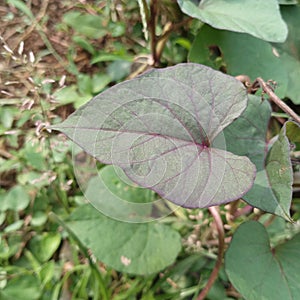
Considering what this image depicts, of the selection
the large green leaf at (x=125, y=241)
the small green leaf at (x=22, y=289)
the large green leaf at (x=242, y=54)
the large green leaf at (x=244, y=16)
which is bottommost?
the small green leaf at (x=22, y=289)

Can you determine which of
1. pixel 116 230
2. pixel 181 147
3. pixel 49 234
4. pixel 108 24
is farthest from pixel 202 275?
pixel 108 24

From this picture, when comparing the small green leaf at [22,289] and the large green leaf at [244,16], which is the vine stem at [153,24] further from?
the small green leaf at [22,289]

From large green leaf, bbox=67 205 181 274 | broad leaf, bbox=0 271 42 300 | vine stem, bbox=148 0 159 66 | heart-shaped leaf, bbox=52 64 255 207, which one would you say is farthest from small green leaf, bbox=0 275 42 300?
vine stem, bbox=148 0 159 66

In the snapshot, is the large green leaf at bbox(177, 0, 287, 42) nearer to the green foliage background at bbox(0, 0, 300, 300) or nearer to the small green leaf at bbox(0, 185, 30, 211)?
the green foliage background at bbox(0, 0, 300, 300)

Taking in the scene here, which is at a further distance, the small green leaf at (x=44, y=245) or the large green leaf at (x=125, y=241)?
the small green leaf at (x=44, y=245)

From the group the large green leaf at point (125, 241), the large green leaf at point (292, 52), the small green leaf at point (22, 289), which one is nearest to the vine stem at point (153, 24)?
the large green leaf at point (292, 52)

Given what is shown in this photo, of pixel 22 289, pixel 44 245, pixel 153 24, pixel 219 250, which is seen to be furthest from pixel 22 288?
pixel 153 24

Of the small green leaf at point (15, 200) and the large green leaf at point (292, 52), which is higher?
the large green leaf at point (292, 52)
